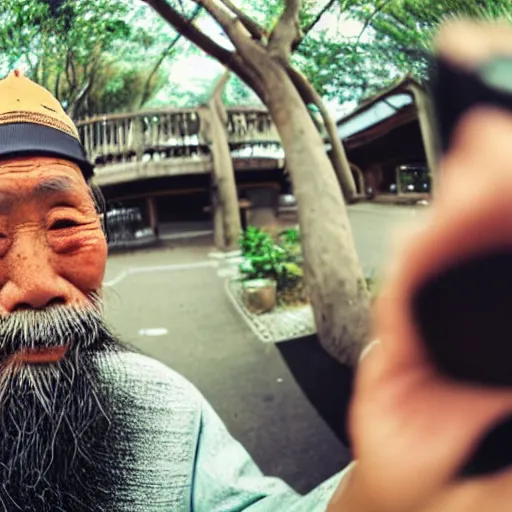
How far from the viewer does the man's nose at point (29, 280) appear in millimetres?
576

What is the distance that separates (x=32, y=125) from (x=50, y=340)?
281 millimetres

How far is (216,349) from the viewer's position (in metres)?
0.85

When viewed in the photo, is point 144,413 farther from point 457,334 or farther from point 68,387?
point 457,334

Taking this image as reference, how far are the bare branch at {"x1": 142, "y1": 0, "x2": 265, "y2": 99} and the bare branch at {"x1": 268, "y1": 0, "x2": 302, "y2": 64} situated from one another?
0.04 meters

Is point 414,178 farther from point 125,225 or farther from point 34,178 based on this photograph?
point 125,225

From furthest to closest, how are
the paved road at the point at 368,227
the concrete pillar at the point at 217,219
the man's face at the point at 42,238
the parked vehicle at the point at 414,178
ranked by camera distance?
the concrete pillar at the point at 217,219 < the man's face at the point at 42,238 < the paved road at the point at 368,227 < the parked vehicle at the point at 414,178

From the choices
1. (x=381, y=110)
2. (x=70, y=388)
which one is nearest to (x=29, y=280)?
(x=70, y=388)

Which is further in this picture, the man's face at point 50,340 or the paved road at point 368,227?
the man's face at point 50,340

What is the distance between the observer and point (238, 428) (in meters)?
0.83

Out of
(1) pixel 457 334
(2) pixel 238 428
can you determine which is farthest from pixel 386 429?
(2) pixel 238 428

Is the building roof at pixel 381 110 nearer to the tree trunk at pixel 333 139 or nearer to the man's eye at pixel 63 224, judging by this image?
the tree trunk at pixel 333 139

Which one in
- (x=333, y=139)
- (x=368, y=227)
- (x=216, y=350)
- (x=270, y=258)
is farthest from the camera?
(x=216, y=350)

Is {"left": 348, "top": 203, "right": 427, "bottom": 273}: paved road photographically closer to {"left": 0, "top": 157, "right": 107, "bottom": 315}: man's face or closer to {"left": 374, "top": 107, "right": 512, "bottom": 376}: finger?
{"left": 374, "top": 107, "right": 512, "bottom": 376}: finger

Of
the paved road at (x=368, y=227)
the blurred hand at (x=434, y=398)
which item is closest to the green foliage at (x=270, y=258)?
the paved road at (x=368, y=227)
